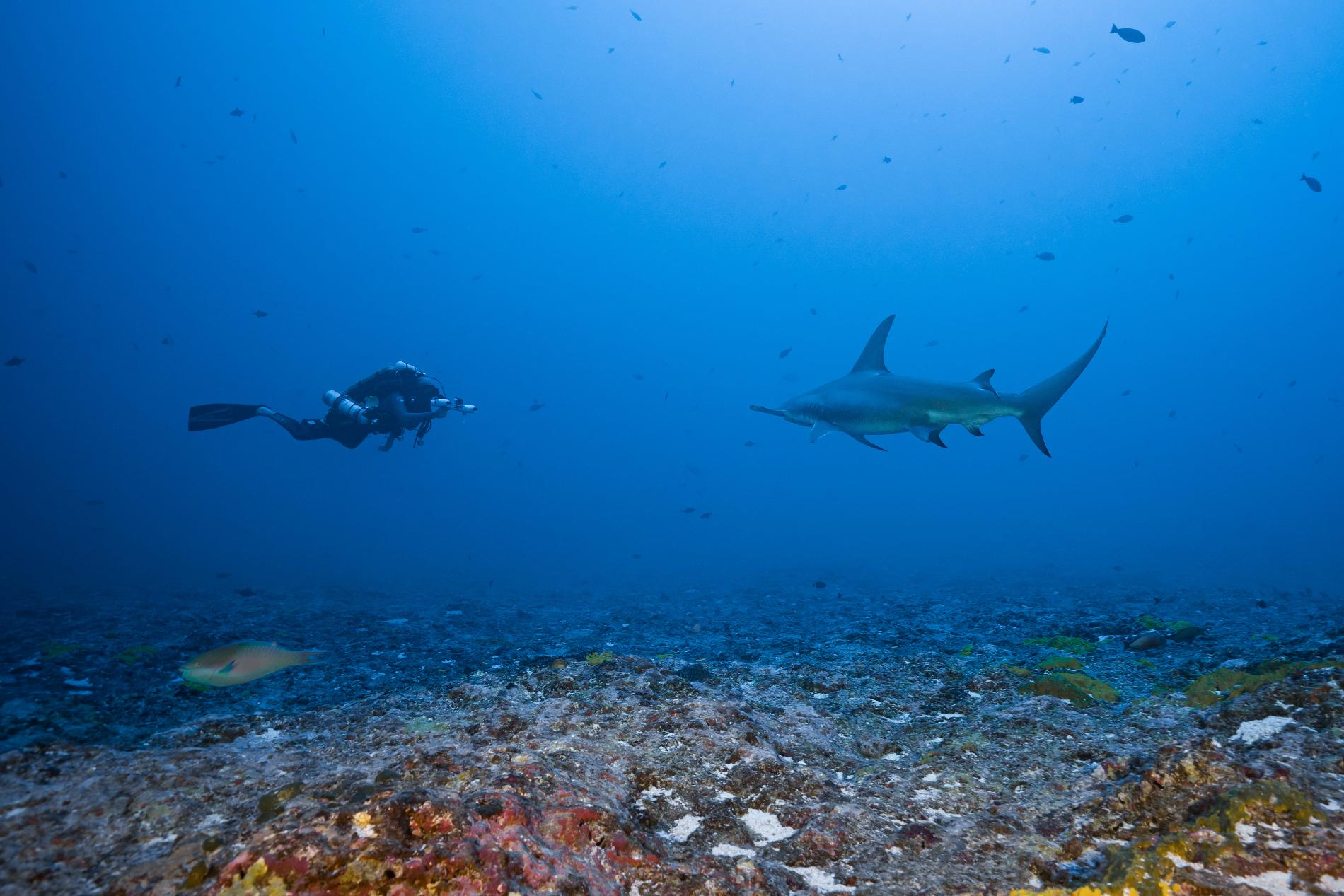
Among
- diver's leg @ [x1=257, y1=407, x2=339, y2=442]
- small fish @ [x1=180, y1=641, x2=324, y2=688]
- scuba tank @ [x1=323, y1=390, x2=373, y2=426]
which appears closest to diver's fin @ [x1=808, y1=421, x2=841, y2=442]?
small fish @ [x1=180, y1=641, x2=324, y2=688]

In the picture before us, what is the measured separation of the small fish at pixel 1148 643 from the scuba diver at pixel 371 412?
38.2 ft

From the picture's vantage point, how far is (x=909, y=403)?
788 cm

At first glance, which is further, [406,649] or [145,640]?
[145,640]

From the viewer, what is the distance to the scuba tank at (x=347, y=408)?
40.3ft

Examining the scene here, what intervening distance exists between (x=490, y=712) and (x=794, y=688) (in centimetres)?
219

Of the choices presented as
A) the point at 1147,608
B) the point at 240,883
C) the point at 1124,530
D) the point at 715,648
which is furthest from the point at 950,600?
the point at 1124,530

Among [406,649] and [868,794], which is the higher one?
[868,794]

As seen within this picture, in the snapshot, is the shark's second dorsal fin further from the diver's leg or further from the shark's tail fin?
the diver's leg

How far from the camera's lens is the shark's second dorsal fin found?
346 inches

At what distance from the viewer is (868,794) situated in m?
2.45

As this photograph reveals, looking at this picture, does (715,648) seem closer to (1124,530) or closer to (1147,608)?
(1147,608)

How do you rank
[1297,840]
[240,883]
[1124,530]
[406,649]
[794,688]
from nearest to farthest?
[240,883] → [1297,840] → [794,688] → [406,649] → [1124,530]

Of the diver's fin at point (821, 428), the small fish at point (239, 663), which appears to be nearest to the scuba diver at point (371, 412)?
the diver's fin at point (821, 428)

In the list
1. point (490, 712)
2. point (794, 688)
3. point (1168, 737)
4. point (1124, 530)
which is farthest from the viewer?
point (1124, 530)
